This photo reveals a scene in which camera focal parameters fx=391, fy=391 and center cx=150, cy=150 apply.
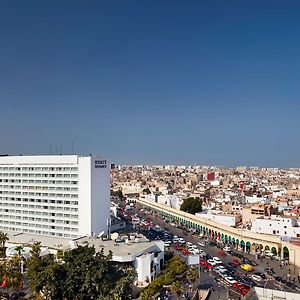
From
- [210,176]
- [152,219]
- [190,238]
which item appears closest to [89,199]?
[190,238]

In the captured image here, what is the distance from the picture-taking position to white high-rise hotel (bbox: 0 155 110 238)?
1797 inches

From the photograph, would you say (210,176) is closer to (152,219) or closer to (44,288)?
(152,219)

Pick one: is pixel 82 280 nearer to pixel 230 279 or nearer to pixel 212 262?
pixel 230 279

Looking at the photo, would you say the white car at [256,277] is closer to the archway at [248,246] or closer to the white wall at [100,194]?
the archway at [248,246]

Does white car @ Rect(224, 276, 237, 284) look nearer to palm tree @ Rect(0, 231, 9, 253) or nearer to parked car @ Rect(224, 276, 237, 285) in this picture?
parked car @ Rect(224, 276, 237, 285)

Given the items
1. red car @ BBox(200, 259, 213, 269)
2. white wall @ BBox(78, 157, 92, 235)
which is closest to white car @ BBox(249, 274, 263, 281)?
red car @ BBox(200, 259, 213, 269)

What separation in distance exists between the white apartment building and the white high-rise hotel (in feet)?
71.0

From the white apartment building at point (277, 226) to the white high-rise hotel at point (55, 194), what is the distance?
2165cm

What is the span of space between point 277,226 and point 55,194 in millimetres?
29931

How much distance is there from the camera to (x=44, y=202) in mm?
48438

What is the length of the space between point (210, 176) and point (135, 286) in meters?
130

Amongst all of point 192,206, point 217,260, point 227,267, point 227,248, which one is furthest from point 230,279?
point 192,206

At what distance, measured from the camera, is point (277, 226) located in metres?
53.4

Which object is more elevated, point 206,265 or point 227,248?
point 206,265
